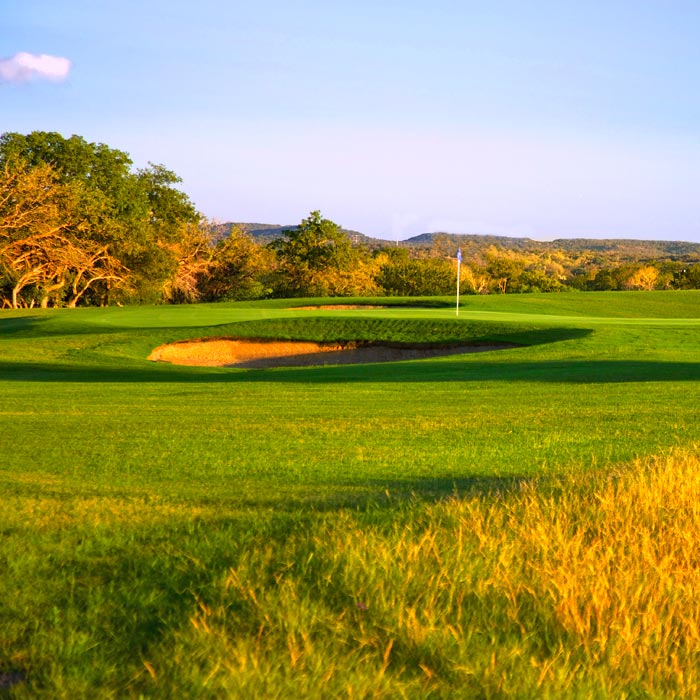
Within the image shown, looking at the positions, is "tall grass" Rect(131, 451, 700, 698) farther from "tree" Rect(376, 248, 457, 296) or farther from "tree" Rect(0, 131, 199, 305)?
"tree" Rect(376, 248, 457, 296)

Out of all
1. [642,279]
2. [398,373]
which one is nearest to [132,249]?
[398,373]

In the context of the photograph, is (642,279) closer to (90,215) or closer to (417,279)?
(417,279)

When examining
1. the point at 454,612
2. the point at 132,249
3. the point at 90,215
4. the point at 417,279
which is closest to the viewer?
the point at 454,612

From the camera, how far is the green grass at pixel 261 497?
154 inches

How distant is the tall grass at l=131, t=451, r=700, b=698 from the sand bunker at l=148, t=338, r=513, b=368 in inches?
908

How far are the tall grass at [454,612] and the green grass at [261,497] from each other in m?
0.02

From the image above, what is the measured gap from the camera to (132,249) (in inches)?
2256

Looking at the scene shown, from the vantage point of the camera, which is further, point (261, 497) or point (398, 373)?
point (398, 373)

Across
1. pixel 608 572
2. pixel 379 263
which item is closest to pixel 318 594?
pixel 608 572

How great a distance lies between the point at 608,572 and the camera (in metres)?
5.09

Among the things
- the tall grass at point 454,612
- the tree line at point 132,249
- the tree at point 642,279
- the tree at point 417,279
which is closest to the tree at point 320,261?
the tree line at point 132,249

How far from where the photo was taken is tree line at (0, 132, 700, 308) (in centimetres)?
5431

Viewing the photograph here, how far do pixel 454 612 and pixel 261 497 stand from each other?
2.84 meters

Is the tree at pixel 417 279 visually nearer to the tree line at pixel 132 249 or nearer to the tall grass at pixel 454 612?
the tree line at pixel 132 249
